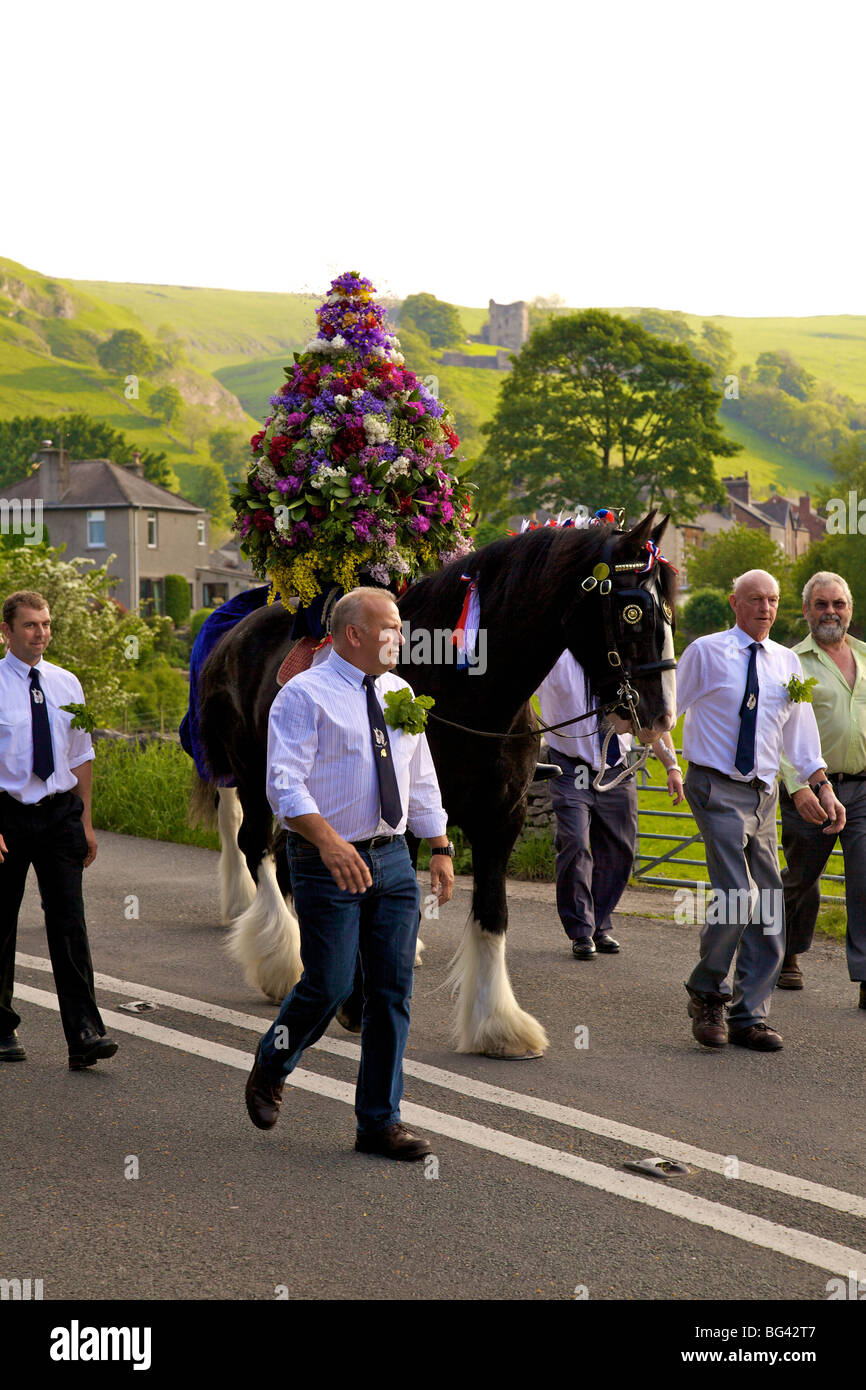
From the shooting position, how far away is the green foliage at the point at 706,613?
6406cm

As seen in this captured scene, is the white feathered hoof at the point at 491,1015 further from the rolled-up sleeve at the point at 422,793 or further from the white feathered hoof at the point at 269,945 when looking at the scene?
the rolled-up sleeve at the point at 422,793

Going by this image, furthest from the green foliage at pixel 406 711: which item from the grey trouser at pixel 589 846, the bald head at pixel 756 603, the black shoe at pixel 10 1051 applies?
the grey trouser at pixel 589 846

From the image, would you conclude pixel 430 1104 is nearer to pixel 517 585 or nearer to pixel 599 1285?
pixel 599 1285

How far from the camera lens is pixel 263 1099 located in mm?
4961

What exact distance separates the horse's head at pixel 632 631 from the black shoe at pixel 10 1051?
3038mm

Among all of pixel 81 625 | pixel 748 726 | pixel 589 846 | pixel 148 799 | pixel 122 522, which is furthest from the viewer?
pixel 122 522

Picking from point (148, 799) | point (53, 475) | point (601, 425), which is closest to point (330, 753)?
point (148, 799)

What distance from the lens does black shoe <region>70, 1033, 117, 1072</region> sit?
5922mm

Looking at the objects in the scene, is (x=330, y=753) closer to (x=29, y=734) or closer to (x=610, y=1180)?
(x=610, y=1180)

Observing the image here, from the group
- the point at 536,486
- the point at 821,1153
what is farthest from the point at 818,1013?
the point at 536,486

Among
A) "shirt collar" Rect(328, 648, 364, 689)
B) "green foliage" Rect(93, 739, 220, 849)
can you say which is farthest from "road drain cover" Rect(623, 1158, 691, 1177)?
"green foliage" Rect(93, 739, 220, 849)

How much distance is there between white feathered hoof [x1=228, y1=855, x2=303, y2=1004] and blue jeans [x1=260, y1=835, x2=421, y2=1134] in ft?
6.86

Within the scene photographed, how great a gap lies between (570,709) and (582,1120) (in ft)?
11.9

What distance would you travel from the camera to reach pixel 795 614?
57.6m
